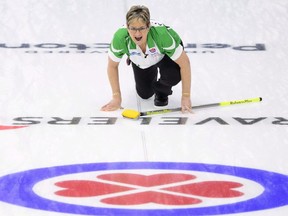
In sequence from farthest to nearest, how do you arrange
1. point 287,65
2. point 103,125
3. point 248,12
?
1. point 248,12
2. point 287,65
3. point 103,125

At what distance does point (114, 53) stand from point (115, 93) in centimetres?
19

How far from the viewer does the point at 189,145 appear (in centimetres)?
256

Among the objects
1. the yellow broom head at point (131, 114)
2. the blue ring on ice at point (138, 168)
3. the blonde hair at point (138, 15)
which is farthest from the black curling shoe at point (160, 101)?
the blue ring on ice at point (138, 168)

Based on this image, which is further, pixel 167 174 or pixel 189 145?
pixel 189 145

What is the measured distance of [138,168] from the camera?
A: 235 centimetres

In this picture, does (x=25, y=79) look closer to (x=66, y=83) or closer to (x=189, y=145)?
(x=66, y=83)

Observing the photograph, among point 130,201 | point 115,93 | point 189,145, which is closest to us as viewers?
point 130,201

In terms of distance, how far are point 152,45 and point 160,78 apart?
27 centimetres

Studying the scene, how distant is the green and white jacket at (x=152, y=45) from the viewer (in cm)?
277

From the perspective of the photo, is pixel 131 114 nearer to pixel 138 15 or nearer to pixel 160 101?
pixel 160 101

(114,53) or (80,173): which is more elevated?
(114,53)

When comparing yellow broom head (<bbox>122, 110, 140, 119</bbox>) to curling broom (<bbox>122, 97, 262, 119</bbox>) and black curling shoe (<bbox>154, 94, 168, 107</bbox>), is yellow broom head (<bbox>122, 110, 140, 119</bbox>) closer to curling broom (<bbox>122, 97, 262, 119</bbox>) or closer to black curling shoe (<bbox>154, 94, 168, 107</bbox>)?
curling broom (<bbox>122, 97, 262, 119</bbox>)

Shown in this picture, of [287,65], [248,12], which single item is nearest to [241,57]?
[287,65]

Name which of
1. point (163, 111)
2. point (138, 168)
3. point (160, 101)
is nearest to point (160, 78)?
point (160, 101)
